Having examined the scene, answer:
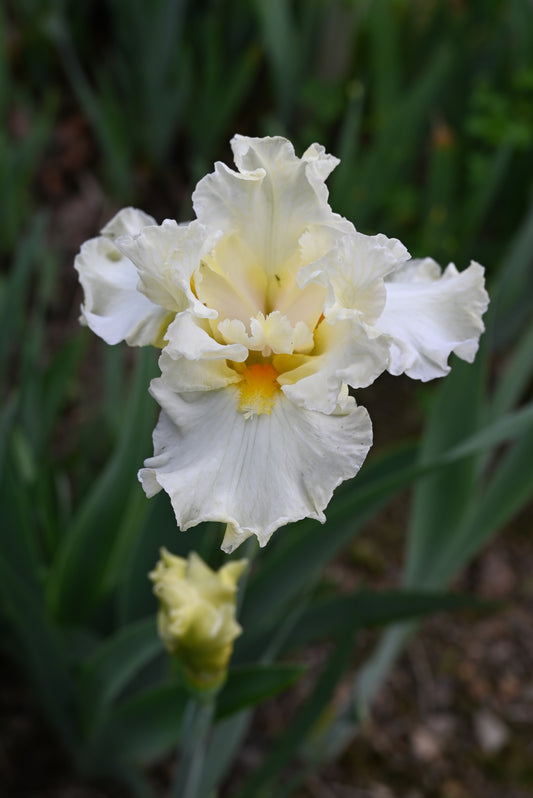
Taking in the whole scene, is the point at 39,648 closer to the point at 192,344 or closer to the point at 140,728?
the point at 140,728

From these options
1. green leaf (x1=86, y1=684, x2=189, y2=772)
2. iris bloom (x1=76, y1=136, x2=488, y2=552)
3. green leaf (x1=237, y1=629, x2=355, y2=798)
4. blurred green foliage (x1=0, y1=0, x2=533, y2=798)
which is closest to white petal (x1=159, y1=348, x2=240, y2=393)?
iris bloom (x1=76, y1=136, x2=488, y2=552)

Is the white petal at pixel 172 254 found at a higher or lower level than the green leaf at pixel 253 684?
higher

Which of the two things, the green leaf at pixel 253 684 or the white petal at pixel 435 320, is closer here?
the white petal at pixel 435 320

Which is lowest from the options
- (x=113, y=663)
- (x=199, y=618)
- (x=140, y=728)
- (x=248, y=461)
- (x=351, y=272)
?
(x=140, y=728)

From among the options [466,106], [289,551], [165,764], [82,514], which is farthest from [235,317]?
[466,106]

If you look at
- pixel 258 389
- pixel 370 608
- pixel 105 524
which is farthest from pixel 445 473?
pixel 258 389

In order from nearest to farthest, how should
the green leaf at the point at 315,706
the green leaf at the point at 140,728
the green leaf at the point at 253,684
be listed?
1. the green leaf at the point at 253,684
2. the green leaf at the point at 140,728
3. the green leaf at the point at 315,706

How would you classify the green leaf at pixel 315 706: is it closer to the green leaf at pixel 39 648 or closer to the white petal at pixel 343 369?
the green leaf at pixel 39 648

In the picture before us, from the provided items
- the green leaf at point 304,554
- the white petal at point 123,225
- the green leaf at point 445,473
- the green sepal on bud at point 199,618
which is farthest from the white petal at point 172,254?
the green leaf at point 445,473

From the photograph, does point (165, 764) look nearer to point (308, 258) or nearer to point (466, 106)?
point (308, 258)
